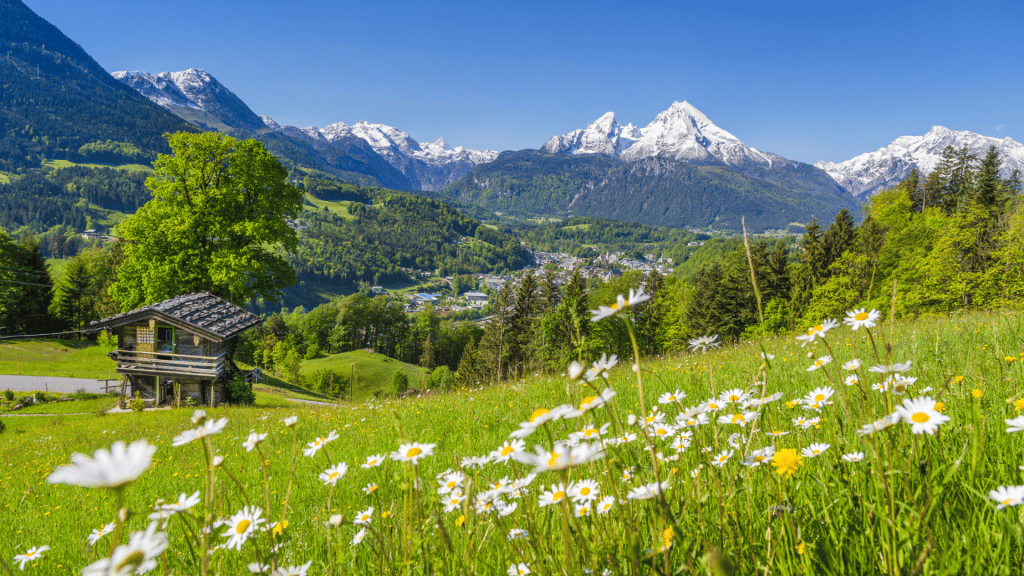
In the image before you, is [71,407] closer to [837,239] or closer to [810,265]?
[810,265]

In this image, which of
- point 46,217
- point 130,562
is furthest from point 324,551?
point 46,217

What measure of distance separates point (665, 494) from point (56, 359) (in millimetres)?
42082

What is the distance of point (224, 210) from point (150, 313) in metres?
4.98

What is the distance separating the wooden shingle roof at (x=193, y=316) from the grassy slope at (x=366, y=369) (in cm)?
3554

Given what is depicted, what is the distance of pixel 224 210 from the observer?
20.1 metres

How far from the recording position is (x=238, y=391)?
789 inches

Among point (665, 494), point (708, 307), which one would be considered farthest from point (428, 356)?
point (665, 494)

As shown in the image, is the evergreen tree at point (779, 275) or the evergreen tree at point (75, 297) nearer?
the evergreen tree at point (779, 275)

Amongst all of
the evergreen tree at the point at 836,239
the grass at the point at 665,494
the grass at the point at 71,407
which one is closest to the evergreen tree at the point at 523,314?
the evergreen tree at the point at 836,239

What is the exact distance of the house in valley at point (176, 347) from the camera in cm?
1894

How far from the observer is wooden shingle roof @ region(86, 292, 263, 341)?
18.7m

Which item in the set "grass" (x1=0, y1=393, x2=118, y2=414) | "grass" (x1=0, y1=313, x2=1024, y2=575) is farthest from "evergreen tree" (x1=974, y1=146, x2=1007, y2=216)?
"grass" (x1=0, y1=393, x2=118, y2=414)

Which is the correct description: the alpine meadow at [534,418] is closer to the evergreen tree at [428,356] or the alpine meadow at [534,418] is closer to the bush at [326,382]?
the bush at [326,382]

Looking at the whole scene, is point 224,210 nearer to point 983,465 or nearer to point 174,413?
point 174,413
